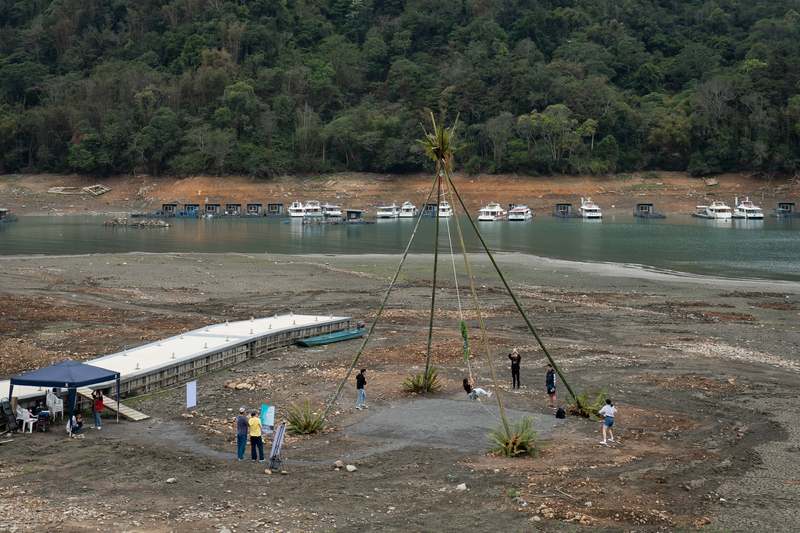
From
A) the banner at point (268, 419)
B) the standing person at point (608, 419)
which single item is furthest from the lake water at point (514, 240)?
the banner at point (268, 419)

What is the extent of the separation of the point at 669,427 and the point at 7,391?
20.1m

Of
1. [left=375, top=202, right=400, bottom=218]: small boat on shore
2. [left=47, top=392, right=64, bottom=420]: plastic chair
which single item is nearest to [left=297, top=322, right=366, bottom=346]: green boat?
[left=47, top=392, right=64, bottom=420]: plastic chair

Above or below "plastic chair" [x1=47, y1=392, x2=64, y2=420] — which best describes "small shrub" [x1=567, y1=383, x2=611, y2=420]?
below

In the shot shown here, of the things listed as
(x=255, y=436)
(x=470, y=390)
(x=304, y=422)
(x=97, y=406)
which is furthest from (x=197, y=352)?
(x=470, y=390)

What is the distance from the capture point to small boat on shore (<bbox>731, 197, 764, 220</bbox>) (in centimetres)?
11881

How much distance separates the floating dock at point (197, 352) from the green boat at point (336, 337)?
25.8 inches

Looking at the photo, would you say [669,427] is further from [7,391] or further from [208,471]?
[7,391]

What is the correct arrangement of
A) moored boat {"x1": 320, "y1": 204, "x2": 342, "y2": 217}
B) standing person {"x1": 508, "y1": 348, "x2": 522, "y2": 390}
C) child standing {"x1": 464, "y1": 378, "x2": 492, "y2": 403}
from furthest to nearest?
1. moored boat {"x1": 320, "y1": 204, "x2": 342, "y2": 217}
2. standing person {"x1": 508, "y1": 348, "x2": 522, "y2": 390}
3. child standing {"x1": 464, "y1": 378, "x2": 492, "y2": 403}

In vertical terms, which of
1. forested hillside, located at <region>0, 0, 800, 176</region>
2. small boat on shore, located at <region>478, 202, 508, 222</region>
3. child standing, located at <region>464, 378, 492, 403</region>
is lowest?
child standing, located at <region>464, 378, 492, 403</region>

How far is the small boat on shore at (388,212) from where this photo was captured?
126963 millimetres

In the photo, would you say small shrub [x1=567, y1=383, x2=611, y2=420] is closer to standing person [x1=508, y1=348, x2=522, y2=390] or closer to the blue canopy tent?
standing person [x1=508, y1=348, x2=522, y2=390]

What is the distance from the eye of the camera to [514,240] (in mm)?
86625

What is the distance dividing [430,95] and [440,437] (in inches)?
5859

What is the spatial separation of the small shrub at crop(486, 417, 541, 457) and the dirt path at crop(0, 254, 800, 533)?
382 millimetres
